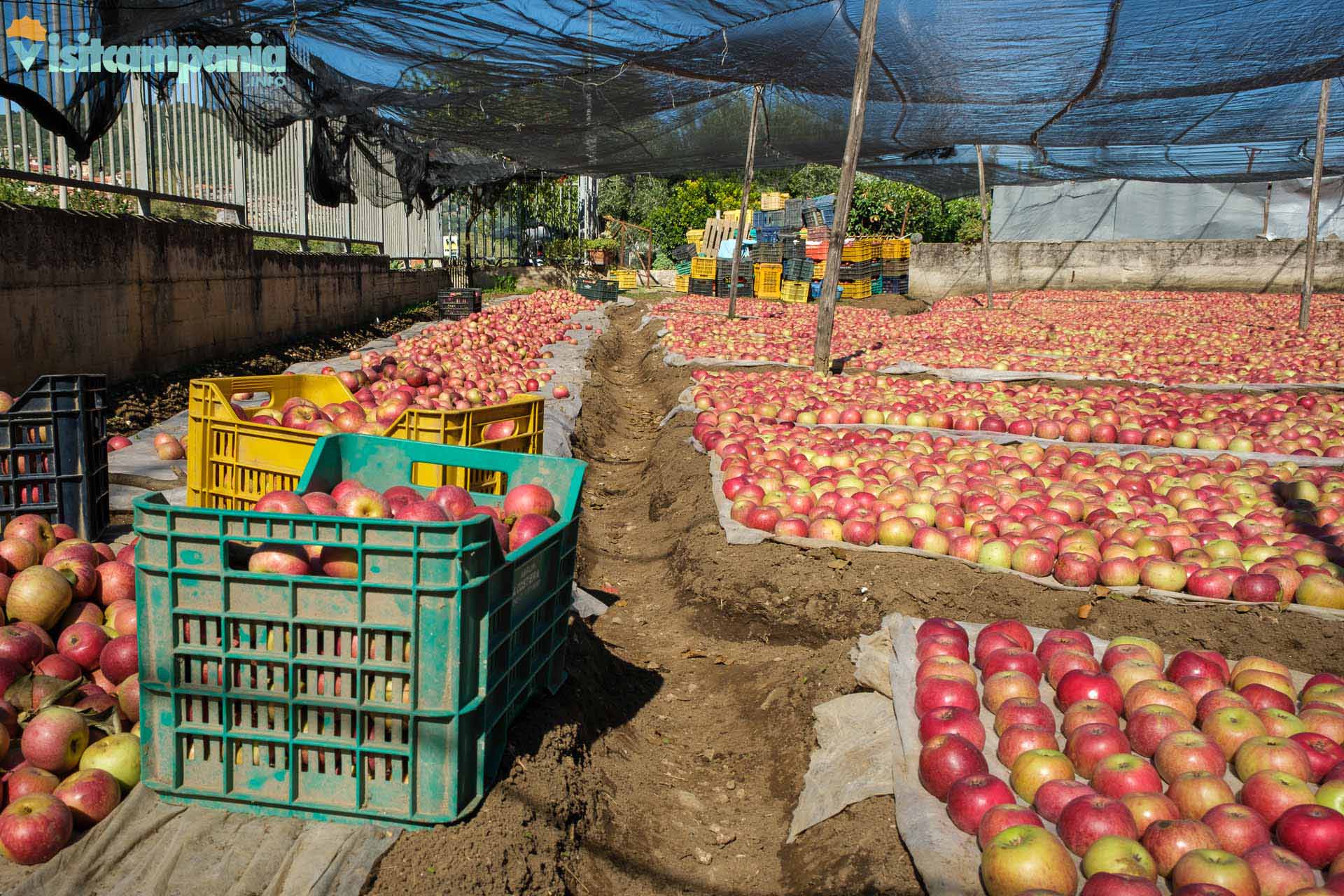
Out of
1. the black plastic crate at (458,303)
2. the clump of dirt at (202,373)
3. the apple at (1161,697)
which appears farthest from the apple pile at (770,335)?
the apple at (1161,697)

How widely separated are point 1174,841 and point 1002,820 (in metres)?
0.44

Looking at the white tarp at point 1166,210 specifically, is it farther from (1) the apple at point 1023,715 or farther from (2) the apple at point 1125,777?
(2) the apple at point 1125,777

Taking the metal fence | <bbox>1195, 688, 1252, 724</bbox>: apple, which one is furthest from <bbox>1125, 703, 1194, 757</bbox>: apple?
the metal fence

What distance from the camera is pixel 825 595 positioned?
5.43m

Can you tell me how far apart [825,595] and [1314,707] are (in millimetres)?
2572

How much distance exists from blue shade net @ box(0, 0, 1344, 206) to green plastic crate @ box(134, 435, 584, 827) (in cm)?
818

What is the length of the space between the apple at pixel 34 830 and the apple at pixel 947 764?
2.61 meters

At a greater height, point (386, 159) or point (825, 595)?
point (386, 159)

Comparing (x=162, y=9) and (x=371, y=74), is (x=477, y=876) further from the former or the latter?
(x=371, y=74)

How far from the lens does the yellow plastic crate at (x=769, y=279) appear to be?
3064 centimetres

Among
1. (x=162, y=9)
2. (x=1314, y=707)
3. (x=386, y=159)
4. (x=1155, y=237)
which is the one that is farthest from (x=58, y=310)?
(x=1155, y=237)

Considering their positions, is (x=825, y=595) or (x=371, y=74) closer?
(x=825, y=595)

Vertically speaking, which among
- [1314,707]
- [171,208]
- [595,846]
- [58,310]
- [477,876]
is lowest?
[595,846]

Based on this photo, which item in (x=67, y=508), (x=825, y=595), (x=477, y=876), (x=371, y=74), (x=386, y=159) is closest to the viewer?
(x=477, y=876)
